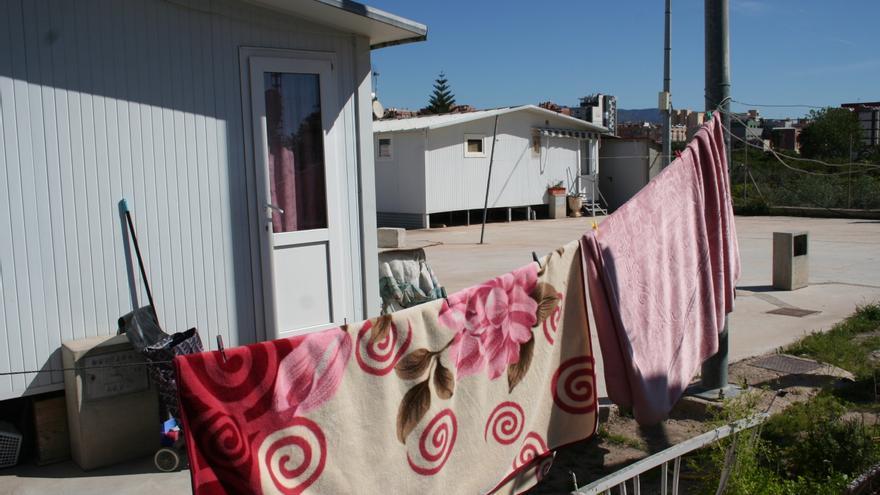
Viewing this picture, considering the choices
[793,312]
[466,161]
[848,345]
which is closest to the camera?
[848,345]

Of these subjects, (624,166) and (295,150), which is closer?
(295,150)

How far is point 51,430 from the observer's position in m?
4.46

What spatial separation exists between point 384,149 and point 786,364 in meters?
15.8

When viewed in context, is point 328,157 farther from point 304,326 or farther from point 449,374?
point 449,374

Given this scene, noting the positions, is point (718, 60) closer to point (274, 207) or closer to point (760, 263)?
point (274, 207)

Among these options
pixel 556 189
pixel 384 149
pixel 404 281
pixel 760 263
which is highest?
pixel 384 149

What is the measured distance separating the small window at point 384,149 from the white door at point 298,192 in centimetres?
1511

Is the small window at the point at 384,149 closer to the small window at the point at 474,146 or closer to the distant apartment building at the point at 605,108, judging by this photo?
the small window at the point at 474,146

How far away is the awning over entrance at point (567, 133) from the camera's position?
75.8 ft

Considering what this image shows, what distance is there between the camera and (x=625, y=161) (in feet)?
84.1

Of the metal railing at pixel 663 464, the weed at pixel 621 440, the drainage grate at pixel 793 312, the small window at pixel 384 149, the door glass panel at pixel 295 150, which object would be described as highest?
the small window at pixel 384 149

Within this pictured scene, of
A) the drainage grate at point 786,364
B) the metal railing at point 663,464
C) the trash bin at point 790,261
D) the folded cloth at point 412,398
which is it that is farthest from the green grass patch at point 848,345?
the folded cloth at point 412,398

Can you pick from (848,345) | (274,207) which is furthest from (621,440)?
(848,345)

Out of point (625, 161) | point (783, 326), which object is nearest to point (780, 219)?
point (625, 161)
